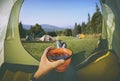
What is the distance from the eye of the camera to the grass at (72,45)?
2500 inches

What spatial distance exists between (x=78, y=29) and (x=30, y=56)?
62 centimetres

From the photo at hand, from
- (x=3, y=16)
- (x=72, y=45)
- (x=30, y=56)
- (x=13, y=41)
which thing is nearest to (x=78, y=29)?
(x=72, y=45)

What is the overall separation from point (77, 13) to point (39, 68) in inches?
29.4

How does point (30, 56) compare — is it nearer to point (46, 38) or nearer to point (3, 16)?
point (46, 38)

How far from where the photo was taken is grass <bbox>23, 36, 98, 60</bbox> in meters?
63.5

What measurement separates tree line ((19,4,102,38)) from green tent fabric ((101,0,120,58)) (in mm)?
68

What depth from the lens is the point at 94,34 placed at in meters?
63.6

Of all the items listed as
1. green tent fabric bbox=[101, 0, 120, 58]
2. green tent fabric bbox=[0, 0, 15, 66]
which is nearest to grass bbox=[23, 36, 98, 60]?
green tent fabric bbox=[101, 0, 120, 58]

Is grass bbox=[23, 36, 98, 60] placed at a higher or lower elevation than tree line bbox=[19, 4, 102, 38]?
lower

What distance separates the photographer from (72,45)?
6353cm

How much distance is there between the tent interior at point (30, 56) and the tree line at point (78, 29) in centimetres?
6

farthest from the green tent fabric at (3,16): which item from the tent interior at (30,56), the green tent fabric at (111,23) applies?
the green tent fabric at (111,23)

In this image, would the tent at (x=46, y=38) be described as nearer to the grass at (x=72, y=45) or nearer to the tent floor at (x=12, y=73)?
the grass at (x=72, y=45)

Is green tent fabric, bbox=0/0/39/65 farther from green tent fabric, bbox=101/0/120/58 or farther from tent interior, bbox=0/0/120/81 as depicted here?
green tent fabric, bbox=101/0/120/58
